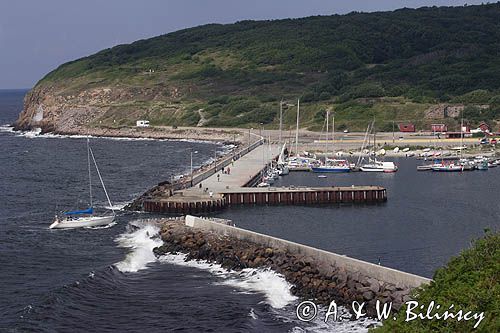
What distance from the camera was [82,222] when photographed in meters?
73.1

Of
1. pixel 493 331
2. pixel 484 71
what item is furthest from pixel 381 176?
pixel 484 71

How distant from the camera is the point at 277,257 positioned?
182ft

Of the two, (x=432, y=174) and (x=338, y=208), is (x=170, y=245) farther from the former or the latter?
(x=432, y=174)

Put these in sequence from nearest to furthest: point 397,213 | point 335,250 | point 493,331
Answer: point 493,331
point 335,250
point 397,213

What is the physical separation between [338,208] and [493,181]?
2794 cm

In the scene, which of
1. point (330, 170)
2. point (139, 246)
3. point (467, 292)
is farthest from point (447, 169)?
point (467, 292)

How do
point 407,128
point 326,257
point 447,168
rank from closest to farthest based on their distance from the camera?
1. point 326,257
2. point 447,168
3. point 407,128

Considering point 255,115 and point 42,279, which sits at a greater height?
point 255,115

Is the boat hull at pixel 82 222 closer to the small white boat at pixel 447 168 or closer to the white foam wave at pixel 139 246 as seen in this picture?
the white foam wave at pixel 139 246

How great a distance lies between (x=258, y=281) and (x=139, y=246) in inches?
587

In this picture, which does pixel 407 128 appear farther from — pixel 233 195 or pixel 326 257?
pixel 326 257

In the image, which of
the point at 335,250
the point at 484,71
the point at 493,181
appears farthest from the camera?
the point at 484,71

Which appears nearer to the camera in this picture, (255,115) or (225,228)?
(225,228)

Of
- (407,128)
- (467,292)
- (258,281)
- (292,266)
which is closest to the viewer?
(467,292)
